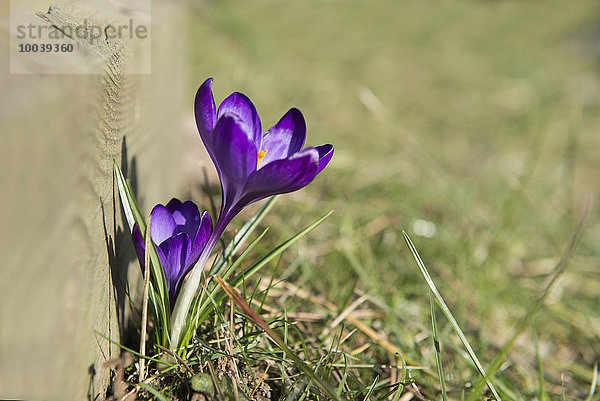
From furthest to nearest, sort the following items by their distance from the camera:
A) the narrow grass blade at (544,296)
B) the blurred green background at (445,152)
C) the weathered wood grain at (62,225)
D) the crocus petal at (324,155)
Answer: the blurred green background at (445,152)
the crocus petal at (324,155)
the narrow grass blade at (544,296)
the weathered wood grain at (62,225)

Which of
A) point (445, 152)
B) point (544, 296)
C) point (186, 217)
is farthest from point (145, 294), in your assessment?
point (445, 152)

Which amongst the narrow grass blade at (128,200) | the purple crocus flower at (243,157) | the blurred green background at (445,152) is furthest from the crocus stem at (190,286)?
the blurred green background at (445,152)

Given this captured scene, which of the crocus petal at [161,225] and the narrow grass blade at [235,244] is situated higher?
the crocus petal at [161,225]

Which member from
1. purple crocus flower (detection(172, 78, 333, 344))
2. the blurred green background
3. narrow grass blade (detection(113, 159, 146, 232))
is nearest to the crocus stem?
purple crocus flower (detection(172, 78, 333, 344))

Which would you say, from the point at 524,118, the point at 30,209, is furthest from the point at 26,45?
the point at 524,118

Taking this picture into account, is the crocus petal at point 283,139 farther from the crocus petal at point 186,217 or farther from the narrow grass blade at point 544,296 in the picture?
the narrow grass blade at point 544,296
